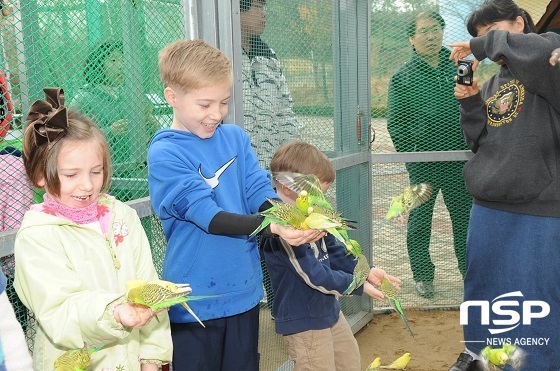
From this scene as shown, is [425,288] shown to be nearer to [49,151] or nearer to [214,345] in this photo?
[214,345]

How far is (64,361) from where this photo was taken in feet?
6.02

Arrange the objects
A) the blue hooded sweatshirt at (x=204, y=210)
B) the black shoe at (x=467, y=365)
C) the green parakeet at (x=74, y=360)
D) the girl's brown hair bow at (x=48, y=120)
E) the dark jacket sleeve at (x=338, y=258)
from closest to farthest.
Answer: the green parakeet at (x=74, y=360)
the girl's brown hair bow at (x=48, y=120)
the blue hooded sweatshirt at (x=204, y=210)
the dark jacket sleeve at (x=338, y=258)
the black shoe at (x=467, y=365)

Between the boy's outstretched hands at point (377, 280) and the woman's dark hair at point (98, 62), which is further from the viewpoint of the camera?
the boy's outstretched hands at point (377, 280)

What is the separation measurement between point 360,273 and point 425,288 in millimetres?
2636

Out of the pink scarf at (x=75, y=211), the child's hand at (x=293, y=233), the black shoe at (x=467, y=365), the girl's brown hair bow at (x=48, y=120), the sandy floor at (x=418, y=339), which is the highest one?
the girl's brown hair bow at (x=48, y=120)

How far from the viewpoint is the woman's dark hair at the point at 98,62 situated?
2506 millimetres

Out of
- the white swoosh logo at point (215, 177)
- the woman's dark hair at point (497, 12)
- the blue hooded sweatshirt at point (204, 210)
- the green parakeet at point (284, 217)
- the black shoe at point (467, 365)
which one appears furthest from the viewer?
the black shoe at point (467, 365)

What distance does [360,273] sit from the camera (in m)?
2.67

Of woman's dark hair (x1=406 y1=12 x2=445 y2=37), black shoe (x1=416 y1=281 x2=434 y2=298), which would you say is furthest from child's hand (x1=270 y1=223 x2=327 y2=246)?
black shoe (x1=416 y1=281 x2=434 y2=298)

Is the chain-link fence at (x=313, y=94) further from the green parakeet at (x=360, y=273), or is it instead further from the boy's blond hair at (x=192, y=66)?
the green parakeet at (x=360, y=273)

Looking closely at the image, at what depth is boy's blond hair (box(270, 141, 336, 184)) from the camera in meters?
2.89

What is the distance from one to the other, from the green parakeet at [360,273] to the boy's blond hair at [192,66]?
91 centimetres

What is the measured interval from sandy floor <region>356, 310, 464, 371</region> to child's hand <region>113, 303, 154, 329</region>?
2671 millimetres

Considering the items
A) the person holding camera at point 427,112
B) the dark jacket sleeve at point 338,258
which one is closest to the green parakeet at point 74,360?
the dark jacket sleeve at point 338,258
